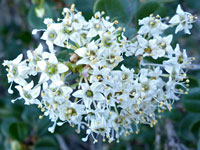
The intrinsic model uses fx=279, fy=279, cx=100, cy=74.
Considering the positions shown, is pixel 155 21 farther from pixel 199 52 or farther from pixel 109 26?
pixel 199 52

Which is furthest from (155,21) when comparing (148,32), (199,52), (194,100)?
(199,52)

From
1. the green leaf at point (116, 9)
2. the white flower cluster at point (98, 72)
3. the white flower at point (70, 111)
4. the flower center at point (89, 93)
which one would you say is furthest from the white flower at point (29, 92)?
the green leaf at point (116, 9)

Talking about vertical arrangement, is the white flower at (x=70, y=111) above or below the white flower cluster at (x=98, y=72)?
below

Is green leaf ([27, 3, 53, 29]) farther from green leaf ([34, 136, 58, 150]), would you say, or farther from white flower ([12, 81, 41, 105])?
green leaf ([34, 136, 58, 150])

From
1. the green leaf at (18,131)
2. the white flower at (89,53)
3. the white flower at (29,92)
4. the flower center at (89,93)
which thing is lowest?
the flower center at (89,93)

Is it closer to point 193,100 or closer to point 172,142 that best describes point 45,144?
point 172,142

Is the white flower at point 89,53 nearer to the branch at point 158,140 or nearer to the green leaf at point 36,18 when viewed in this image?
the green leaf at point 36,18

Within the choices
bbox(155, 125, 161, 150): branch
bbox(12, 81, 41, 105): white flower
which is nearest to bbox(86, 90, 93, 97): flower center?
bbox(12, 81, 41, 105): white flower

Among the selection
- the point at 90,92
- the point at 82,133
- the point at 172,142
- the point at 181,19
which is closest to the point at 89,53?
the point at 90,92
